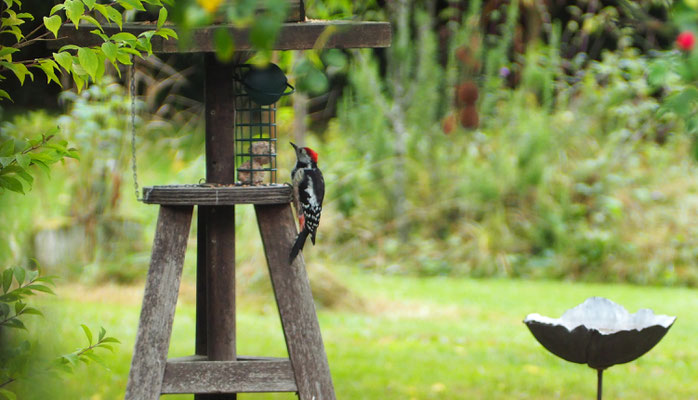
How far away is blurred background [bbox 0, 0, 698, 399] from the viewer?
560cm

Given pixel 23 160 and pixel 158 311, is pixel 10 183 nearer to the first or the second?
pixel 23 160

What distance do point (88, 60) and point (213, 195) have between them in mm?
712

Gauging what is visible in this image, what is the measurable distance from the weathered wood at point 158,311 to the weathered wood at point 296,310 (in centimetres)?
34

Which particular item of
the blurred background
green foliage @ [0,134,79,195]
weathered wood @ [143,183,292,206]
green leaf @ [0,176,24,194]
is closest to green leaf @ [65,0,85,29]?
green foliage @ [0,134,79,195]

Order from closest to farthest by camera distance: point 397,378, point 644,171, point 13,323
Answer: point 13,323 < point 397,378 < point 644,171

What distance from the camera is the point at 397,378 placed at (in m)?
5.12

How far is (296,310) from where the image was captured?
3.28 metres

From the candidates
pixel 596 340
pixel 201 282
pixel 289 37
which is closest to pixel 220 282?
pixel 201 282

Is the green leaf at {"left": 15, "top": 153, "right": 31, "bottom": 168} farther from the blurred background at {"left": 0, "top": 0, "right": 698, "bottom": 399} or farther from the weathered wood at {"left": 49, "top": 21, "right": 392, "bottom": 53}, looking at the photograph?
the blurred background at {"left": 0, "top": 0, "right": 698, "bottom": 399}

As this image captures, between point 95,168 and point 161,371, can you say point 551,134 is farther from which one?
point 161,371

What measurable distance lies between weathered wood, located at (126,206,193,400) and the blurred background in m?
1.70

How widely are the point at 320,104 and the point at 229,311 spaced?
35.7ft

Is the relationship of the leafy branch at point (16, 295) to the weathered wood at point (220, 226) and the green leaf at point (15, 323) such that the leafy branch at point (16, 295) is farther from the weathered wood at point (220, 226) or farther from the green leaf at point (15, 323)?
the weathered wood at point (220, 226)

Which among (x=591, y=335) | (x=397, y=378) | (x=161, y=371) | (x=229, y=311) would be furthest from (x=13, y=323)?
(x=397, y=378)
